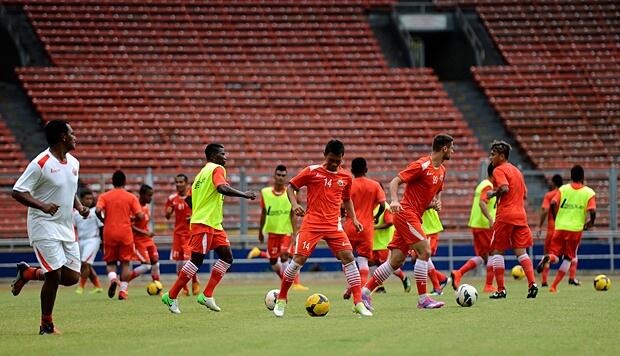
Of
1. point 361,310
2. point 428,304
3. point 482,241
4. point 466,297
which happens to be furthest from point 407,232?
point 482,241

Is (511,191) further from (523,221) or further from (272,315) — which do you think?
(272,315)

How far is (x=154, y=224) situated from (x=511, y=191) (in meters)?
12.7

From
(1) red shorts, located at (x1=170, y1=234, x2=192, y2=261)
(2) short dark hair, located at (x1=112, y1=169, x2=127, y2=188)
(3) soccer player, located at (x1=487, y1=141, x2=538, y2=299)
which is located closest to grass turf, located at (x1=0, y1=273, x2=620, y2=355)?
(3) soccer player, located at (x1=487, y1=141, x2=538, y2=299)

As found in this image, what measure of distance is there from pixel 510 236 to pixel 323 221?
4.26 metres

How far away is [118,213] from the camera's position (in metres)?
19.6

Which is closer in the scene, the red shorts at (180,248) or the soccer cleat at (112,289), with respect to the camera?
the soccer cleat at (112,289)

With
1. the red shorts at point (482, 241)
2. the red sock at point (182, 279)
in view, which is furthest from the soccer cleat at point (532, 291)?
the red sock at point (182, 279)

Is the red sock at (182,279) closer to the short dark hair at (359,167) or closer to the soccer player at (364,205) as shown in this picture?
the soccer player at (364,205)

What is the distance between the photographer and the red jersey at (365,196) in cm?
1827

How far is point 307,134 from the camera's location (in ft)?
111

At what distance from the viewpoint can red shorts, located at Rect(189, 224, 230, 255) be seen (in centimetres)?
1519

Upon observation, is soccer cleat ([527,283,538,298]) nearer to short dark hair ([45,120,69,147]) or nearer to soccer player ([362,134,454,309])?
soccer player ([362,134,454,309])

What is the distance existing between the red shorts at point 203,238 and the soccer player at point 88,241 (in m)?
6.96

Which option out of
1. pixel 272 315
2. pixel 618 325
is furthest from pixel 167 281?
pixel 618 325
